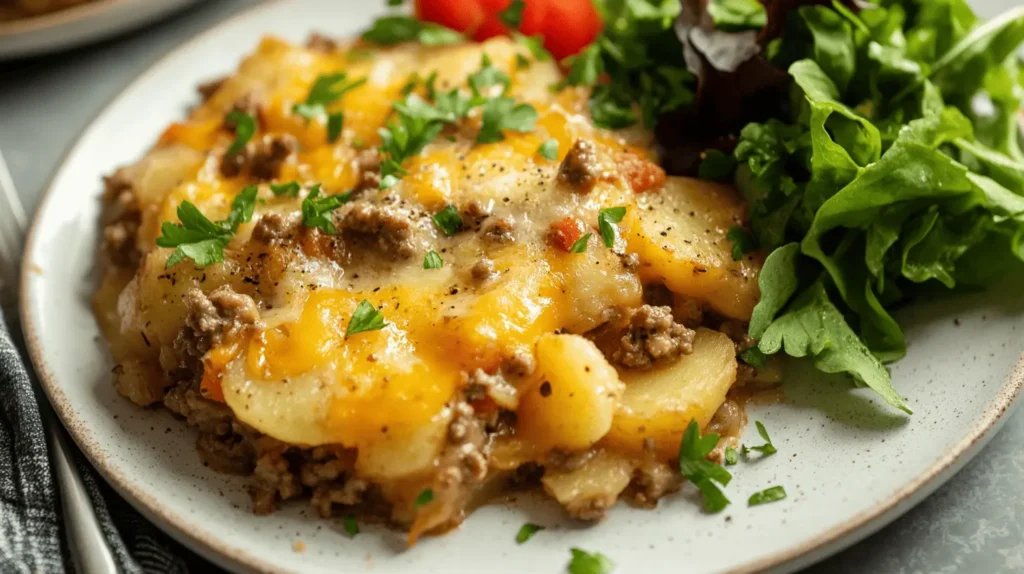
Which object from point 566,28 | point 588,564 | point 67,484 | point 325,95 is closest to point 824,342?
point 588,564

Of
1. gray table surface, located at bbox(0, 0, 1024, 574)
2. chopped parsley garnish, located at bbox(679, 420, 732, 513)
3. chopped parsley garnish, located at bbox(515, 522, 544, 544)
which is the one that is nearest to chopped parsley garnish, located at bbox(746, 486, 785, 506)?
chopped parsley garnish, located at bbox(679, 420, 732, 513)

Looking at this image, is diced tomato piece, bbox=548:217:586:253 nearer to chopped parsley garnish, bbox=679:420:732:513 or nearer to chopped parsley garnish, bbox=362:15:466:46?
chopped parsley garnish, bbox=679:420:732:513

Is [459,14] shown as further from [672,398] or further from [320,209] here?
[672,398]

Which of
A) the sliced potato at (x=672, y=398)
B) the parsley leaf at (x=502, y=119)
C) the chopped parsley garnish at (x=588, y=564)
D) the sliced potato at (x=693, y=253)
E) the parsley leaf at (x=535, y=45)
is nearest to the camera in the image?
the chopped parsley garnish at (x=588, y=564)

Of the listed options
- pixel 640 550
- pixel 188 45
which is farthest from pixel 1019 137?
pixel 188 45

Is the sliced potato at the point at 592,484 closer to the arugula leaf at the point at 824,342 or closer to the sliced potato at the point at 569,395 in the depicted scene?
the sliced potato at the point at 569,395

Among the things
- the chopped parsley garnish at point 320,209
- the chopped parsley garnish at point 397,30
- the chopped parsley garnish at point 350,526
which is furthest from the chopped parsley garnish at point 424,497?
the chopped parsley garnish at point 397,30
